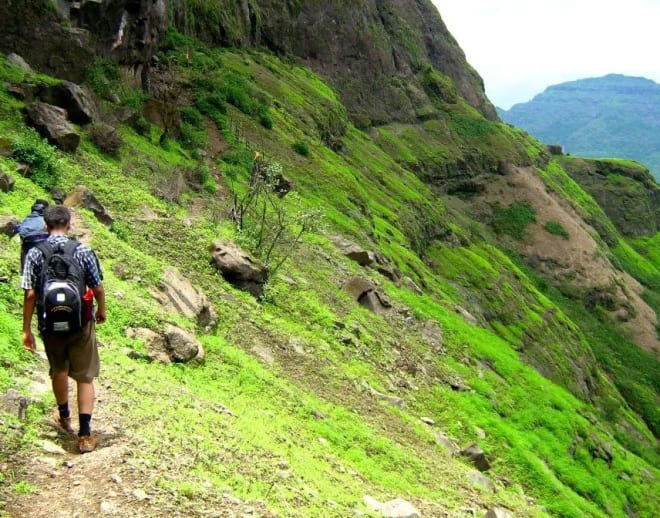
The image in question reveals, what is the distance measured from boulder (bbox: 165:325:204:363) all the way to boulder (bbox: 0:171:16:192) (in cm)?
744

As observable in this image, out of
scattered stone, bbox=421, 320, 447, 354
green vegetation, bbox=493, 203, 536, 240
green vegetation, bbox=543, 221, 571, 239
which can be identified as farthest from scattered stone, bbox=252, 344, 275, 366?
green vegetation, bbox=543, 221, 571, 239

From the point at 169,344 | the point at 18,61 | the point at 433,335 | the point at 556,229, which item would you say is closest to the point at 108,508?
the point at 169,344

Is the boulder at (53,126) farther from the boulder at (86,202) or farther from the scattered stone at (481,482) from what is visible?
the scattered stone at (481,482)

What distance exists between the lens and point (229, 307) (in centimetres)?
2061

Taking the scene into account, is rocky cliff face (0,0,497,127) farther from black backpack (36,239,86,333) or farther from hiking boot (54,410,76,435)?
hiking boot (54,410,76,435)

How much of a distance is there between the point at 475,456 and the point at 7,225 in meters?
17.9

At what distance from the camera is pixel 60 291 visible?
27.2ft

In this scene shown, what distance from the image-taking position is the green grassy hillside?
10273 mm

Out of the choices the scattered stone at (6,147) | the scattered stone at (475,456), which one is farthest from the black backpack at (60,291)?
the scattered stone at (475,456)

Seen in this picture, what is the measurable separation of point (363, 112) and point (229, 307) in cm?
8904

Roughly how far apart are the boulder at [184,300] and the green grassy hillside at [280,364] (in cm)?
54

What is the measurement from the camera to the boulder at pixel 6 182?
17594 mm

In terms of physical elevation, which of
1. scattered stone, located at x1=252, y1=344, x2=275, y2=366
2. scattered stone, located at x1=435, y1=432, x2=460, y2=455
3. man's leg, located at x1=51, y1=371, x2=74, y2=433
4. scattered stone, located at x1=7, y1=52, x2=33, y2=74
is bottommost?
scattered stone, located at x1=435, y1=432, x2=460, y2=455

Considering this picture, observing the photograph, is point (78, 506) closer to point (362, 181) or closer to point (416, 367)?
point (416, 367)
